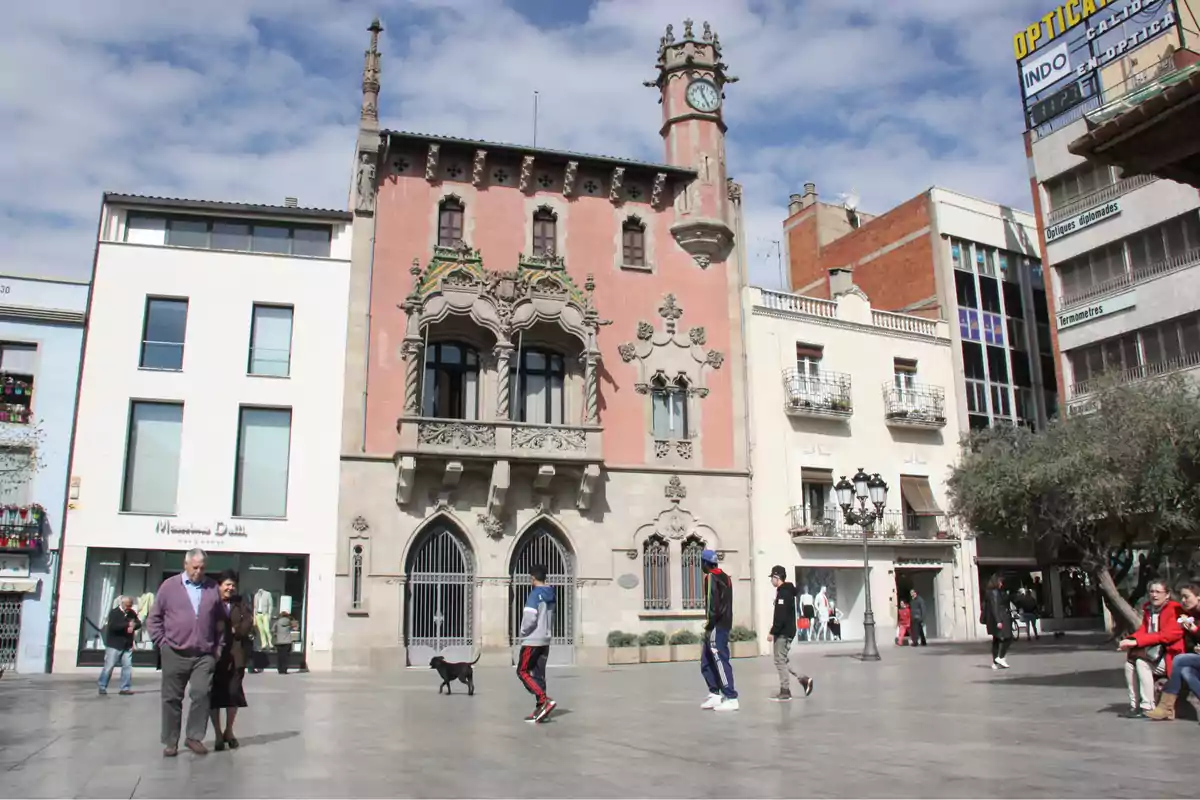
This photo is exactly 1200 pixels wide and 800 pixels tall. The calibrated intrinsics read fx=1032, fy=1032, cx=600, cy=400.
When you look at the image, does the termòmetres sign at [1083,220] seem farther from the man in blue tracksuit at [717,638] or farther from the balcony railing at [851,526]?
the man in blue tracksuit at [717,638]

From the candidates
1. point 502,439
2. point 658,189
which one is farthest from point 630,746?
point 658,189

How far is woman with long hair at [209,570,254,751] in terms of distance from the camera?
9523 millimetres

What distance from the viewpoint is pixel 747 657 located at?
28500 millimetres

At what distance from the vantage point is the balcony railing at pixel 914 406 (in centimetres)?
3434

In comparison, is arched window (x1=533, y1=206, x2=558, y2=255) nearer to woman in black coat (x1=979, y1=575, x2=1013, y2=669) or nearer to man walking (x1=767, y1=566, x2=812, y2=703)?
woman in black coat (x1=979, y1=575, x2=1013, y2=669)

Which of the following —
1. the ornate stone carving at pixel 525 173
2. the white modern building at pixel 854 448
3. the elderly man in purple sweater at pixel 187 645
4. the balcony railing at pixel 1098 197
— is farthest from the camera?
the balcony railing at pixel 1098 197

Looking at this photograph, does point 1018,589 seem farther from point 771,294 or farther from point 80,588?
point 80,588

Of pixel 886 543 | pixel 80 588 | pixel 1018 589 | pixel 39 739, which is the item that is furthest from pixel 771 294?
pixel 39 739

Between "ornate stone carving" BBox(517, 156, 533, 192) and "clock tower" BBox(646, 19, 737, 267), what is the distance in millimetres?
4722

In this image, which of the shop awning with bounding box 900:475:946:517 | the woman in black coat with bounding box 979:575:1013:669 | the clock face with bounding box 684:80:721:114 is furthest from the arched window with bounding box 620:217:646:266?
the woman in black coat with bounding box 979:575:1013:669

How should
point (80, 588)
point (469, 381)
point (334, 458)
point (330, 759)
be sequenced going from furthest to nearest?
point (469, 381) < point (334, 458) < point (80, 588) < point (330, 759)

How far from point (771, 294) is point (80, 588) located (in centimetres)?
2160

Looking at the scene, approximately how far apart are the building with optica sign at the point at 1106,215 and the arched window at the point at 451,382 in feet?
63.0

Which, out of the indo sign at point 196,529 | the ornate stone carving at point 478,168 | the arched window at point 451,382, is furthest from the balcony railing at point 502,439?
the ornate stone carving at point 478,168
